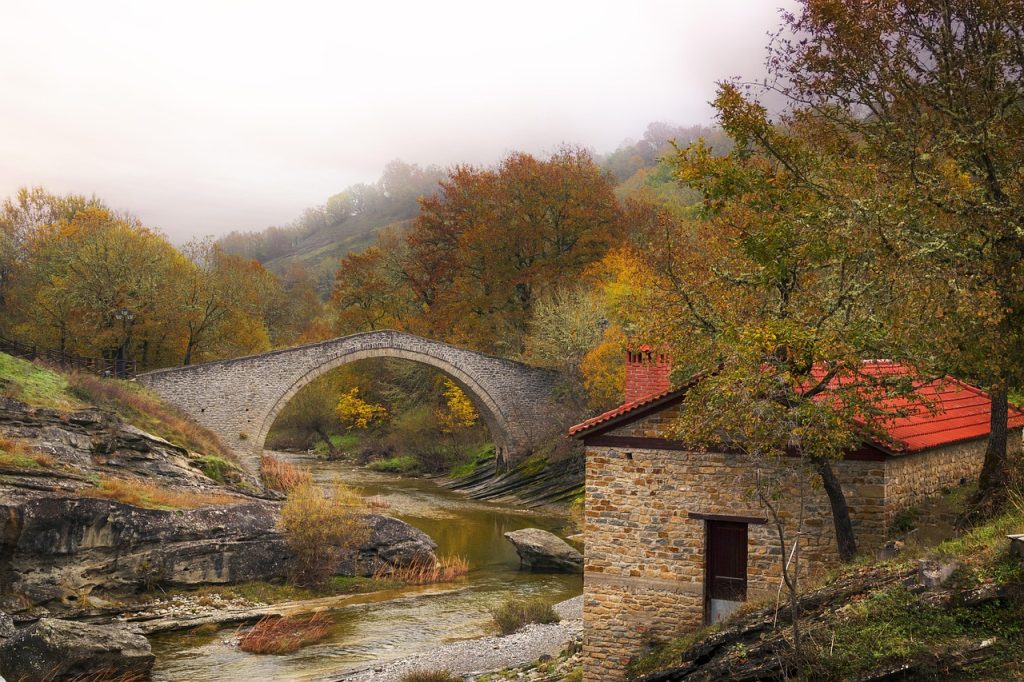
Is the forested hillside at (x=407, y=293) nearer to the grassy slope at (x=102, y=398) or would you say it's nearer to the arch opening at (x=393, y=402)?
the arch opening at (x=393, y=402)

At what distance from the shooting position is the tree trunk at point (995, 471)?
963 cm

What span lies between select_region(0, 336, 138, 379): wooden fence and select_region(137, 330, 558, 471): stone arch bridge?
1.35 metres

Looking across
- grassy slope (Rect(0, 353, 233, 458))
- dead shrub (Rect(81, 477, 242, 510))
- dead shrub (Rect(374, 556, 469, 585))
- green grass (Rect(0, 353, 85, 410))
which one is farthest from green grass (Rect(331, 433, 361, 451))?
dead shrub (Rect(374, 556, 469, 585))

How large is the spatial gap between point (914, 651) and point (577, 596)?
35.4 feet

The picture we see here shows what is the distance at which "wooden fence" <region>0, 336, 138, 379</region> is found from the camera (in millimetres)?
25922

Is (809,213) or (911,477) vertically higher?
(809,213)

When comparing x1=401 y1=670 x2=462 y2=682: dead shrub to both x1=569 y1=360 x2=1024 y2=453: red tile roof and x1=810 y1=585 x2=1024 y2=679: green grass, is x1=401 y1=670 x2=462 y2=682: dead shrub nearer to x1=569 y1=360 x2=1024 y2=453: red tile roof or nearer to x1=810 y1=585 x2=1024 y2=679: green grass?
x1=569 y1=360 x2=1024 y2=453: red tile roof

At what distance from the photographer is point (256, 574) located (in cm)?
1712

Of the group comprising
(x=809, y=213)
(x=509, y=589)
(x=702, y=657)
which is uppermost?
(x=809, y=213)

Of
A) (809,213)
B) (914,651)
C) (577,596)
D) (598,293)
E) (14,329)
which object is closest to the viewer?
(914,651)

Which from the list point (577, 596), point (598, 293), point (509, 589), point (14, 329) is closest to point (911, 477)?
point (577, 596)

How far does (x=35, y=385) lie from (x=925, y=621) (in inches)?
827

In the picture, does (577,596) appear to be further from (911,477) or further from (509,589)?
(911,477)

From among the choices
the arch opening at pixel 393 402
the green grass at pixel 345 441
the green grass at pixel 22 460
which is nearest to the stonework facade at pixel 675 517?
the green grass at pixel 22 460
